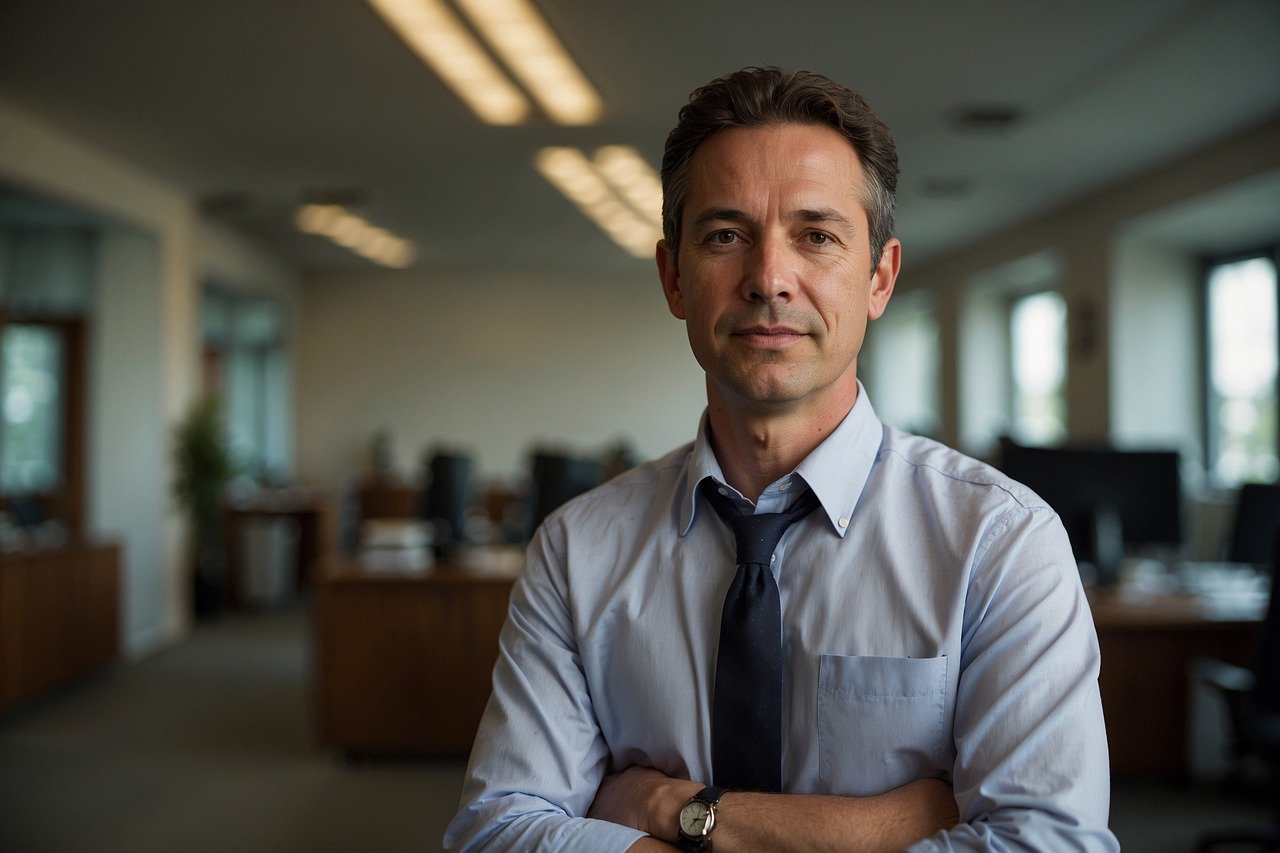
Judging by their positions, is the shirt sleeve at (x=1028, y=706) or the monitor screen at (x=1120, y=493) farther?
the monitor screen at (x=1120, y=493)

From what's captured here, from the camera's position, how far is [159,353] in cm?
779

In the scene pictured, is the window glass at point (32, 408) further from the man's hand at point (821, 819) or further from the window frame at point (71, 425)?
the man's hand at point (821, 819)

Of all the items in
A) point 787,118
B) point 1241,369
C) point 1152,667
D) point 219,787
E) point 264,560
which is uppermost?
point 1241,369

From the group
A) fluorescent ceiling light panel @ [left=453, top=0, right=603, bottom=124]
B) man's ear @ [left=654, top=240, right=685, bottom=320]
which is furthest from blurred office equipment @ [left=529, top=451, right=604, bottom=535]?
man's ear @ [left=654, top=240, right=685, bottom=320]

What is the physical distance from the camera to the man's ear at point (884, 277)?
4.79ft

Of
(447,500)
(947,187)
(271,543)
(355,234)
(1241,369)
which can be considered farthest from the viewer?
(355,234)

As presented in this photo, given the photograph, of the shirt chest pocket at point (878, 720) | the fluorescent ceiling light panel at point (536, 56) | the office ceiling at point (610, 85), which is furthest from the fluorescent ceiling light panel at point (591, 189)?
the shirt chest pocket at point (878, 720)

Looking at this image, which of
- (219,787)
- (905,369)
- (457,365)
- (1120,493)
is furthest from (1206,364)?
(457,365)

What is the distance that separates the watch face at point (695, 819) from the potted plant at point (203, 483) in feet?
24.5

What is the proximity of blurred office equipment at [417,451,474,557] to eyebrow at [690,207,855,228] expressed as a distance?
3821mm

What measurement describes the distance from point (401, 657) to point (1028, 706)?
3836 mm

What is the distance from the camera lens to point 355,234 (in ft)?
32.7

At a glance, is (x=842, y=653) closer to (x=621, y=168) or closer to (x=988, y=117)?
(x=988, y=117)

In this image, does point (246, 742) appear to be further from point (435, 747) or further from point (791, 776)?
point (791, 776)
